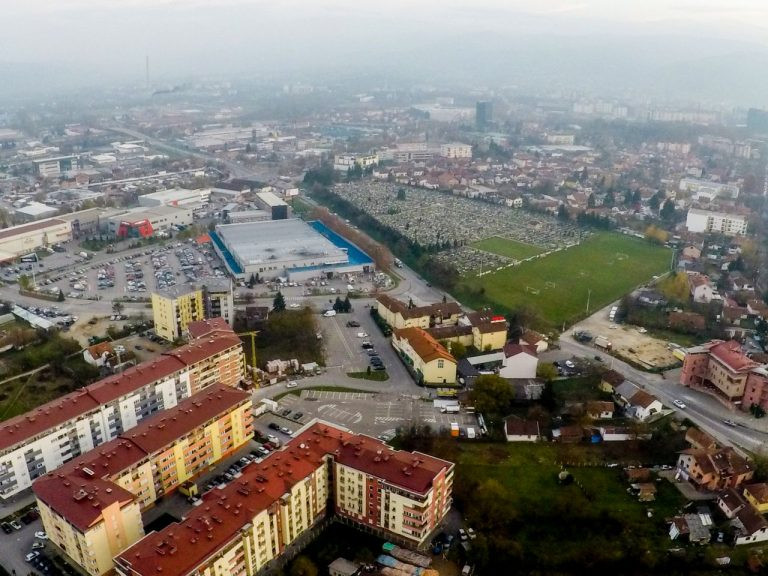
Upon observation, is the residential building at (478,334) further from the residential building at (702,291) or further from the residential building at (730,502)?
the residential building at (702,291)

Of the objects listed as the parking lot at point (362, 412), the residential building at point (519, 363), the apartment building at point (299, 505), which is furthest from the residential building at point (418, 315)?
the apartment building at point (299, 505)

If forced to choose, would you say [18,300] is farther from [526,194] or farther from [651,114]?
[651,114]

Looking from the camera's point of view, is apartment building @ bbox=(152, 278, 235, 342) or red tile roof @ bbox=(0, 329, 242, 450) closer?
red tile roof @ bbox=(0, 329, 242, 450)

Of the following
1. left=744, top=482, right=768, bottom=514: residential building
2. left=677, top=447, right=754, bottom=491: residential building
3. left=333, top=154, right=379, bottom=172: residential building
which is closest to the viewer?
left=744, top=482, right=768, bottom=514: residential building

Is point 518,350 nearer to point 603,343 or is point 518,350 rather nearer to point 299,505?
point 603,343

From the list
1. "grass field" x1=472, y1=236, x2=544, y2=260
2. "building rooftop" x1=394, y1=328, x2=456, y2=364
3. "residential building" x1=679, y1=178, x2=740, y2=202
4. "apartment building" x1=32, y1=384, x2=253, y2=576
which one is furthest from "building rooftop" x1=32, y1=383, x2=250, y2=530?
"residential building" x1=679, y1=178, x2=740, y2=202

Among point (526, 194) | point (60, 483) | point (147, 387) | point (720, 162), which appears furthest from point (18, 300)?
point (720, 162)

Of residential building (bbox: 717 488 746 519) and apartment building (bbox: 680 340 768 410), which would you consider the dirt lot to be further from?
residential building (bbox: 717 488 746 519)
